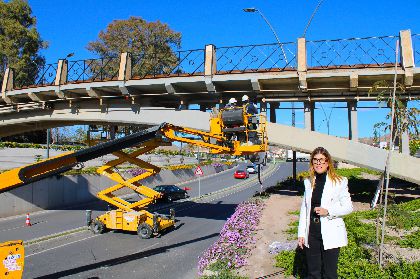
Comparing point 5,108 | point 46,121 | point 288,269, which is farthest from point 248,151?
point 5,108

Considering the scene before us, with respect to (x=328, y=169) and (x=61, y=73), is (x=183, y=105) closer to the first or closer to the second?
(x=61, y=73)

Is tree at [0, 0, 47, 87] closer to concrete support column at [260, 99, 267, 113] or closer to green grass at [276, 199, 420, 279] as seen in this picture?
concrete support column at [260, 99, 267, 113]

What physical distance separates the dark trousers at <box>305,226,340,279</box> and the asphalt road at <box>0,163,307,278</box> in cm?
524

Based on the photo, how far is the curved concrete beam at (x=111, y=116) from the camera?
1962cm

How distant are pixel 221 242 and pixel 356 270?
4.51m

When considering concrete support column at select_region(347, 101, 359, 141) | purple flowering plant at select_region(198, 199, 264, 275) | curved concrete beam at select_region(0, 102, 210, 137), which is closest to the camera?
purple flowering plant at select_region(198, 199, 264, 275)

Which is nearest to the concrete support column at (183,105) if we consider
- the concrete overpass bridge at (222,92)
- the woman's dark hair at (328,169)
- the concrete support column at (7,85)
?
the concrete overpass bridge at (222,92)

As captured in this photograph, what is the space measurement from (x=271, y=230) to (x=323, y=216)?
8.60 m

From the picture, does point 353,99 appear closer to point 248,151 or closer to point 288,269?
point 248,151

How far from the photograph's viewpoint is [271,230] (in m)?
13.0

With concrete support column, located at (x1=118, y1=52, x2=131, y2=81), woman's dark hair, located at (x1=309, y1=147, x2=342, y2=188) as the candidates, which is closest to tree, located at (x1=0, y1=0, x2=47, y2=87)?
concrete support column, located at (x1=118, y1=52, x2=131, y2=81)

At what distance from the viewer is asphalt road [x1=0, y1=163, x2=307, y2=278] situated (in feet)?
33.5

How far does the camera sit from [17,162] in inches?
1335

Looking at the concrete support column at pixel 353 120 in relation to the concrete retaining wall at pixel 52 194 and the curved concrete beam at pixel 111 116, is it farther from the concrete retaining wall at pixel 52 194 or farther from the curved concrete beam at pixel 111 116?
the concrete retaining wall at pixel 52 194
